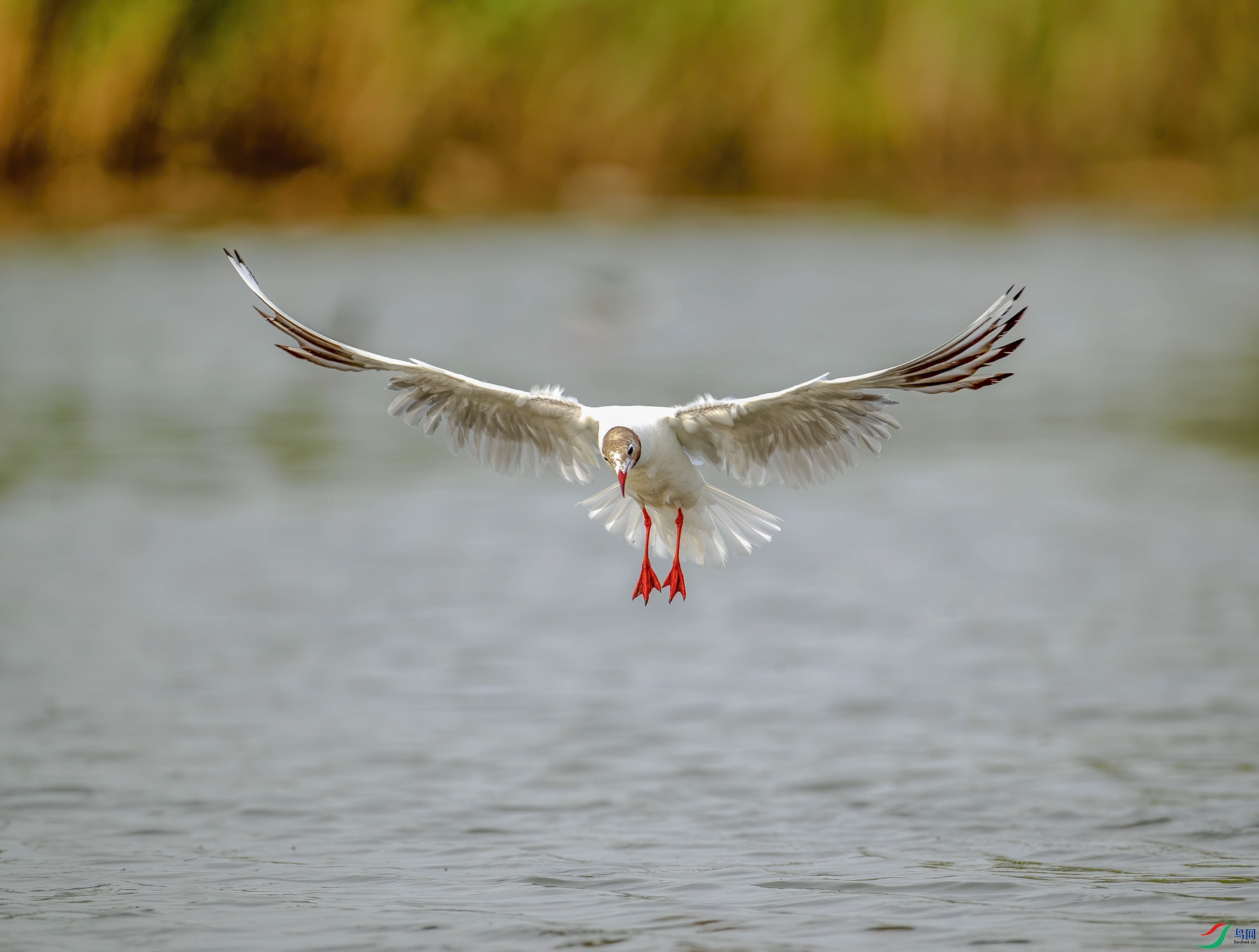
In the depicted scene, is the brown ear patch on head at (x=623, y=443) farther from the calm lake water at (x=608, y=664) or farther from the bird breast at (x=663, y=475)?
the calm lake water at (x=608, y=664)

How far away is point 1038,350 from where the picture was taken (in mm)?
25672

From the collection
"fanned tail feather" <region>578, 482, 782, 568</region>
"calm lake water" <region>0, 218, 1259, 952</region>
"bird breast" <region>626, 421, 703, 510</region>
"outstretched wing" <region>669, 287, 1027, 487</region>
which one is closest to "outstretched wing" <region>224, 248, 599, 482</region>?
"fanned tail feather" <region>578, 482, 782, 568</region>

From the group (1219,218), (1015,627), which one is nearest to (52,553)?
(1015,627)

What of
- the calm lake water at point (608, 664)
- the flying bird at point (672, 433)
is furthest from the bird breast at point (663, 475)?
the calm lake water at point (608, 664)

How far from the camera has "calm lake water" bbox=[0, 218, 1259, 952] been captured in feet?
27.7

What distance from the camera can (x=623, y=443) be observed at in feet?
25.3

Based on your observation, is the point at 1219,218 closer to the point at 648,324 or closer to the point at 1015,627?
the point at 648,324

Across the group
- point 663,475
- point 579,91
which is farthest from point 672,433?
point 579,91

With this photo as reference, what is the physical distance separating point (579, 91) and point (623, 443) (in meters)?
30.7

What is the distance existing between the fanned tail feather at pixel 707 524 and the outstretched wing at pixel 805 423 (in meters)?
0.19

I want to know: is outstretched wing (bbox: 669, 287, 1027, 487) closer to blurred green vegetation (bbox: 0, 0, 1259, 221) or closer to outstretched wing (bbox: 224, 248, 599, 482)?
outstretched wing (bbox: 224, 248, 599, 482)

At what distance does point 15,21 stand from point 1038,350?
813 inches

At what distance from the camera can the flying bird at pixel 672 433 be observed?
7.71 metres

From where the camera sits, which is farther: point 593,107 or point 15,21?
point 593,107
